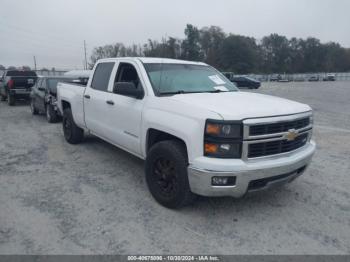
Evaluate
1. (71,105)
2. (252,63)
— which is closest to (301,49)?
(252,63)

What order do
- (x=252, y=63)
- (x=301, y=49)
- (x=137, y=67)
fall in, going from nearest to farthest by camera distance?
(x=137, y=67) → (x=252, y=63) → (x=301, y=49)

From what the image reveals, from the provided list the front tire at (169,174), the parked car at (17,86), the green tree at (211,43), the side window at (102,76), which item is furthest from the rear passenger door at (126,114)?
the green tree at (211,43)

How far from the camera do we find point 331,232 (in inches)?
131

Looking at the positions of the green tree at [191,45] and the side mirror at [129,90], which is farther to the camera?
the green tree at [191,45]

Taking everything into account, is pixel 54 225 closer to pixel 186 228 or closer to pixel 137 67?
pixel 186 228

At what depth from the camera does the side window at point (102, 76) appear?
209 inches

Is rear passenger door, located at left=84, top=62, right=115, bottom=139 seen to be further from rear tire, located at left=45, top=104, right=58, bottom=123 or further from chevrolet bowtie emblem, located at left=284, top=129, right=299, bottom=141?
rear tire, located at left=45, top=104, right=58, bottom=123

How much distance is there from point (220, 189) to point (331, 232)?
132 centimetres

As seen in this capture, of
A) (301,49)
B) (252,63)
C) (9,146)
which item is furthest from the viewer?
(301,49)

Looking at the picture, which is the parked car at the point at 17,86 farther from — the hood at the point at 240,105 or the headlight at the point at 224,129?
the headlight at the point at 224,129

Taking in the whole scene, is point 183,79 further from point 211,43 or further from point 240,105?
point 211,43

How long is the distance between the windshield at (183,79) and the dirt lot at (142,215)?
1538 mm

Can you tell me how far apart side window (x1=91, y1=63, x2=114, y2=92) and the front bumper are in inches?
106

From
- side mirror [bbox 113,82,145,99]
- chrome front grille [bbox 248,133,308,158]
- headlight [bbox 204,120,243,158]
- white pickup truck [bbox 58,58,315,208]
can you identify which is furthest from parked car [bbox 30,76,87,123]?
chrome front grille [bbox 248,133,308,158]
